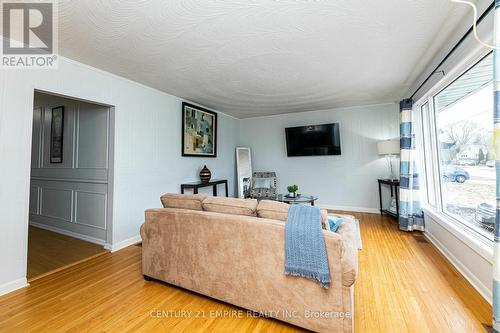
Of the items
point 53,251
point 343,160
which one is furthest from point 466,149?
point 53,251

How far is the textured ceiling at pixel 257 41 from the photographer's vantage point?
1.68 metres

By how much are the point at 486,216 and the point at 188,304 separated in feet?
8.92

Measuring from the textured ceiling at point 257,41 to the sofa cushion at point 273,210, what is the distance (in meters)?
1.52

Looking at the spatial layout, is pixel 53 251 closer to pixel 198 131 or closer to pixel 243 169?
pixel 198 131

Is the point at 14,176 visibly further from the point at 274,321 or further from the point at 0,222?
the point at 274,321

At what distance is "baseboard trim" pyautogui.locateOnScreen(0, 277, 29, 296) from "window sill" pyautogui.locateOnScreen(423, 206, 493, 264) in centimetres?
398

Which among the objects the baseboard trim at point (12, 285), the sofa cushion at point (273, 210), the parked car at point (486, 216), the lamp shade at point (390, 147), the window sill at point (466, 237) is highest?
the lamp shade at point (390, 147)

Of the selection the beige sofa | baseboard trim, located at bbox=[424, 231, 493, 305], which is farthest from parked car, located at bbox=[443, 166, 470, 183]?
the beige sofa

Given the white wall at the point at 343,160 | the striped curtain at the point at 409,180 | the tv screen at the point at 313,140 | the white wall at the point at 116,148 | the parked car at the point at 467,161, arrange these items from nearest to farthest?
the white wall at the point at 116,148, the parked car at the point at 467,161, the striped curtain at the point at 409,180, the white wall at the point at 343,160, the tv screen at the point at 313,140

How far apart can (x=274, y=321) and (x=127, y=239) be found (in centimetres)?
240

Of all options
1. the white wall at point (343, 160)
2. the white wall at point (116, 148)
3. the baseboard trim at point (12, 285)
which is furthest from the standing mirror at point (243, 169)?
the baseboard trim at point (12, 285)

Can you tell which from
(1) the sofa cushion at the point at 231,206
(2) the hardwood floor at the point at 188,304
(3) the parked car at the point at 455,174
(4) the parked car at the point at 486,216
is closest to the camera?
(2) the hardwood floor at the point at 188,304

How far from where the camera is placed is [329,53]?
7.84 ft

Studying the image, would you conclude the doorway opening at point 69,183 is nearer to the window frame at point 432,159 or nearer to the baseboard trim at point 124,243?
the baseboard trim at point 124,243
